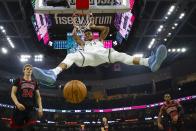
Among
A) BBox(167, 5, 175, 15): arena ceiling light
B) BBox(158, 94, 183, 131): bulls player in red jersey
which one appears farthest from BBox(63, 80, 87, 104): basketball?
BBox(167, 5, 175, 15): arena ceiling light

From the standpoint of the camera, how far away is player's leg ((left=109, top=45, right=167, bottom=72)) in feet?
22.0

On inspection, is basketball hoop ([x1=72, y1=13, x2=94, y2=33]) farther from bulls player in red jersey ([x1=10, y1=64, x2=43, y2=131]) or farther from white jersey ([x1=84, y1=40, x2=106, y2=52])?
bulls player in red jersey ([x1=10, y1=64, x2=43, y2=131])

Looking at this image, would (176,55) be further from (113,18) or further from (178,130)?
(178,130)

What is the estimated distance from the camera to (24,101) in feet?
21.2

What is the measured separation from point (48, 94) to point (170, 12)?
44.9 ft

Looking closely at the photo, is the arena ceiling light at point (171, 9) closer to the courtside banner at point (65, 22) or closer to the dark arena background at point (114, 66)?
the dark arena background at point (114, 66)

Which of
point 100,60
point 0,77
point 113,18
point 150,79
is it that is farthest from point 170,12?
point 0,77

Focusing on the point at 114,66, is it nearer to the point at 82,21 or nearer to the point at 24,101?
the point at 82,21

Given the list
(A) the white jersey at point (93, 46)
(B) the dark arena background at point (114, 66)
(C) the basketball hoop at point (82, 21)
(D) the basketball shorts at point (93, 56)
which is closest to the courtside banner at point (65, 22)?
(B) the dark arena background at point (114, 66)

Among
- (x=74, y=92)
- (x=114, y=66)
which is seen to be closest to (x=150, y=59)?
(x=74, y=92)

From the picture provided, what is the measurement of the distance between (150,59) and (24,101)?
9.08 feet

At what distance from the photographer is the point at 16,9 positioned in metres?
19.9

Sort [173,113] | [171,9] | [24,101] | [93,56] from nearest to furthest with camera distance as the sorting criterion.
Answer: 1. [24,101]
2. [93,56]
3. [173,113]
4. [171,9]

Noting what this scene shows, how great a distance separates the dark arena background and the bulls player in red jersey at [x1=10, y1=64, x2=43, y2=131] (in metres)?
8.25
